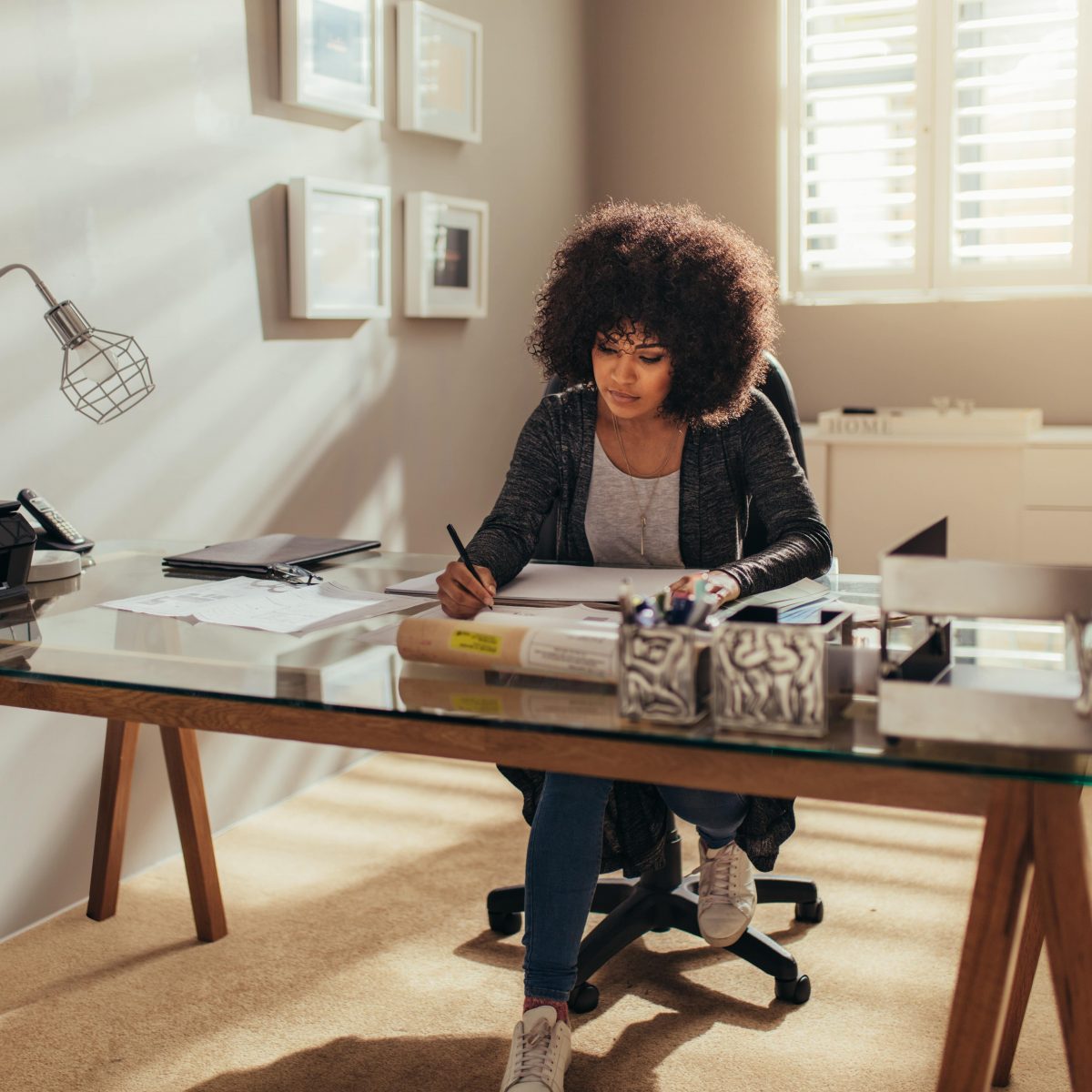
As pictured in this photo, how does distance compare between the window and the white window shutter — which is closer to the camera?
the window

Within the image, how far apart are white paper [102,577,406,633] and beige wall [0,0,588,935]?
0.63m

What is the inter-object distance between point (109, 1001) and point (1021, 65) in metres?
3.29

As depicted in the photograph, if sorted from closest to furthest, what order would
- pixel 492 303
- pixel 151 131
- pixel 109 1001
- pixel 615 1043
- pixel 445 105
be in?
pixel 615 1043
pixel 109 1001
pixel 151 131
pixel 445 105
pixel 492 303

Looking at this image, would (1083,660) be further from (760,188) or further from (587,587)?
(760,188)

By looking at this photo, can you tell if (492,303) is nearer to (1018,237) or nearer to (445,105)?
(445,105)

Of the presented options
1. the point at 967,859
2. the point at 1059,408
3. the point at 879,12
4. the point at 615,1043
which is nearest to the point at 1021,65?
the point at 879,12

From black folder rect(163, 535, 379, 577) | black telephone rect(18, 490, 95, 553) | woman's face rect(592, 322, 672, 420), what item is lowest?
black folder rect(163, 535, 379, 577)

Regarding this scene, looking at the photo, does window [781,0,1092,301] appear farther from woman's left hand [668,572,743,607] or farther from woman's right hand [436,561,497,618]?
woman's right hand [436,561,497,618]

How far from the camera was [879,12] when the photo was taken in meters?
3.77

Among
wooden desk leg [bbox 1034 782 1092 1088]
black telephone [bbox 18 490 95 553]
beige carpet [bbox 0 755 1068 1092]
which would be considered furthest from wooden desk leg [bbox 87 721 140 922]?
wooden desk leg [bbox 1034 782 1092 1088]

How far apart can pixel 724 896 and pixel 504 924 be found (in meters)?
0.47

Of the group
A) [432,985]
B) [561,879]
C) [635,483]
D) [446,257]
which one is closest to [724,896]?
[561,879]

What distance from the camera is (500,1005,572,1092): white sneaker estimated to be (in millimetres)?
1627

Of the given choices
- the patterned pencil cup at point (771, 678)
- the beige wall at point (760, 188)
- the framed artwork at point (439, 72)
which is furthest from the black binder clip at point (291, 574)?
the beige wall at point (760, 188)
